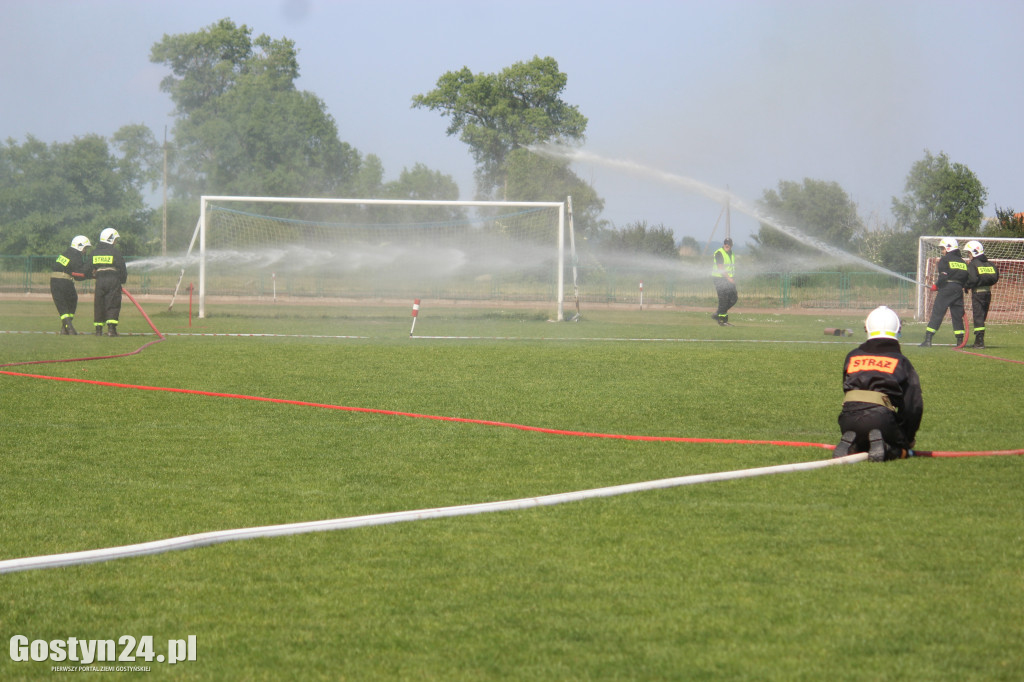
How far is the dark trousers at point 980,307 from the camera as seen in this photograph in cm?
1898

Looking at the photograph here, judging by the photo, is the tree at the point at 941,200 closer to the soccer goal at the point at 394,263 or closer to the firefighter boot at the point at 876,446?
the soccer goal at the point at 394,263

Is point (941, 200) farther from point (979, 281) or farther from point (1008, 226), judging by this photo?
point (979, 281)

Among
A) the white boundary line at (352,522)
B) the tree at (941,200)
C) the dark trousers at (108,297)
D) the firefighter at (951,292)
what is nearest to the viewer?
the white boundary line at (352,522)

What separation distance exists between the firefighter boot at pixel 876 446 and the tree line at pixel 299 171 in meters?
41.4

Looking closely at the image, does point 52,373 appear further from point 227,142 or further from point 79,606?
point 227,142

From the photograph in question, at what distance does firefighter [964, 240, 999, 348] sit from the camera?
18188 mm

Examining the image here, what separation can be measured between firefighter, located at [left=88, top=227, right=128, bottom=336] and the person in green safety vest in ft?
45.8

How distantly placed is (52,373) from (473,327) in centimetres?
1262

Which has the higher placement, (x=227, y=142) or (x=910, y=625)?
(x=227, y=142)

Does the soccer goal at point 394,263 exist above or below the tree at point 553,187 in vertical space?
below

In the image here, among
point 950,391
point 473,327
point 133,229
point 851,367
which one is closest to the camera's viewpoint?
point 851,367

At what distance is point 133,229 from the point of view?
2162 inches

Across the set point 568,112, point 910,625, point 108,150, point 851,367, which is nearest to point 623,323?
point 851,367

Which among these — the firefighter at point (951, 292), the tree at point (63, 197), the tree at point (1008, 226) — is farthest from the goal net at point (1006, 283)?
the tree at point (63, 197)
